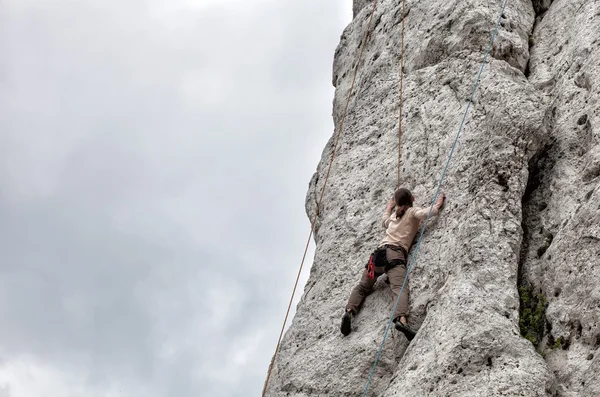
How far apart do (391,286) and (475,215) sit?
4.69 feet

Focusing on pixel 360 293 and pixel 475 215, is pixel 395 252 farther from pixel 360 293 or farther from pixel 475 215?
pixel 475 215

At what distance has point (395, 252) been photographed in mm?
9562

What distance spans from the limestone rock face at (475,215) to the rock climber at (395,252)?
0.16 m

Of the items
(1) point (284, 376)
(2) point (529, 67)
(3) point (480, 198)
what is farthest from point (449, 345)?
(2) point (529, 67)

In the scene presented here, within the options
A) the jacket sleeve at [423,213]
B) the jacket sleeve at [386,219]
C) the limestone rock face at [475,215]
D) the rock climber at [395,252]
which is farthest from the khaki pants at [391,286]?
the jacket sleeve at [386,219]

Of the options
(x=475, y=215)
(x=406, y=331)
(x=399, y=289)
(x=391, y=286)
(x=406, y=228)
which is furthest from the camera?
(x=406, y=228)

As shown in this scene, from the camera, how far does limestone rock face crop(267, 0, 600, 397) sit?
752 centimetres

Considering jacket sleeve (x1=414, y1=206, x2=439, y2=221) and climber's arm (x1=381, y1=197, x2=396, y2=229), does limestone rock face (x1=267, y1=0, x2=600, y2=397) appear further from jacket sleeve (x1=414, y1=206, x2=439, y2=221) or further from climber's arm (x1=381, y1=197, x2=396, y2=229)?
climber's arm (x1=381, y1=197, x2=396, y2=229)

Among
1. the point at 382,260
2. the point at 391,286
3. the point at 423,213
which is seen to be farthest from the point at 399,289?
the point at 423,213

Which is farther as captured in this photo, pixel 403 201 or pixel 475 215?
pixel 403 201

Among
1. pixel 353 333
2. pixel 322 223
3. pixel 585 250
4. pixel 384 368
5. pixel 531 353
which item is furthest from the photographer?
pixel 322 223

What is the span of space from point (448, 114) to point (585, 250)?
3.64 m

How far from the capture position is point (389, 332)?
9086 mm

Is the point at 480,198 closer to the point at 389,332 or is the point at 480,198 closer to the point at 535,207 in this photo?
the point at 535,207
